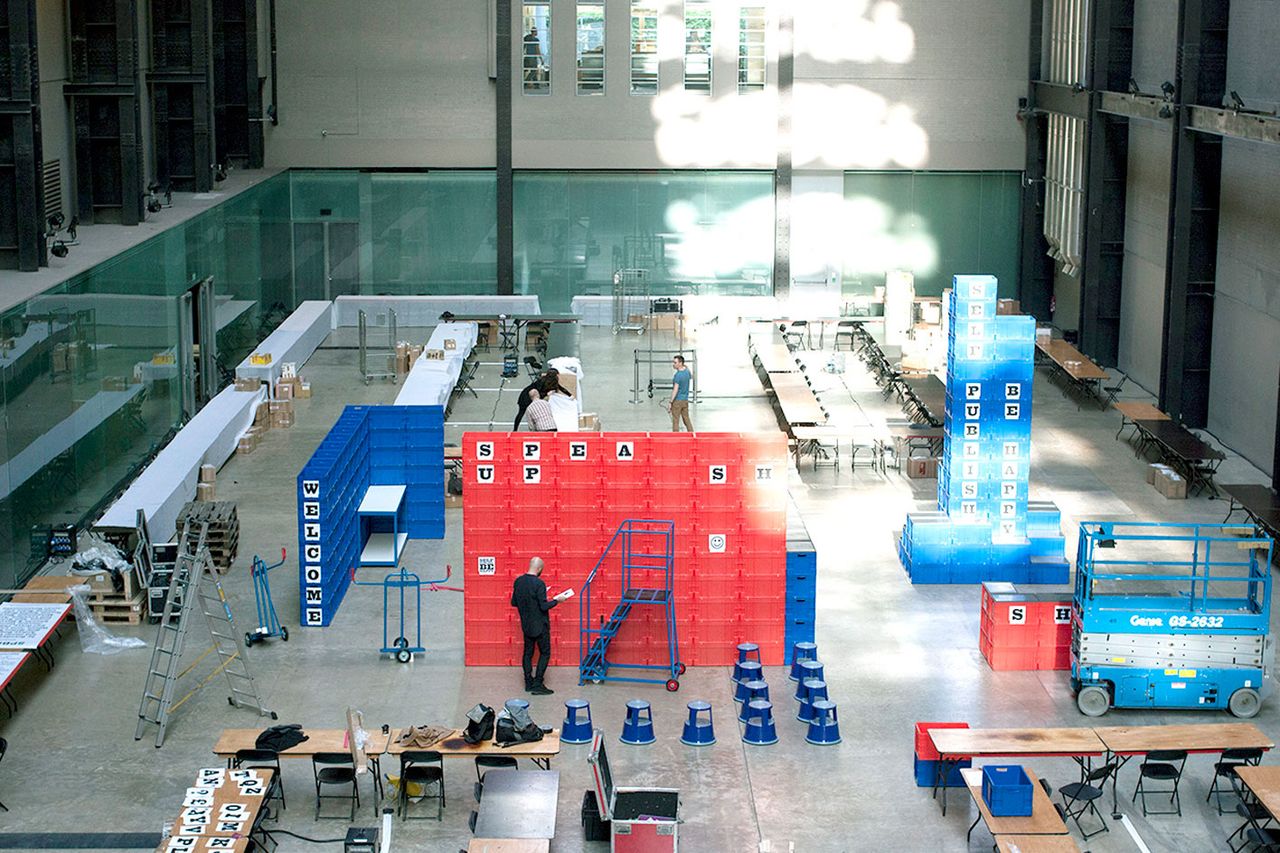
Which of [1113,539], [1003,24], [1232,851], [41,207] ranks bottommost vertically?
[1232,851]

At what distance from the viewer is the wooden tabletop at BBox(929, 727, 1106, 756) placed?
15.9 m

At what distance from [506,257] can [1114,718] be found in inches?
1028

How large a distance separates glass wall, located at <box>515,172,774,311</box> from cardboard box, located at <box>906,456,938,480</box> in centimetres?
1492

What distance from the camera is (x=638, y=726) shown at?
17531 millimetres

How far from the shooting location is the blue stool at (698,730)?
17516 millimetres

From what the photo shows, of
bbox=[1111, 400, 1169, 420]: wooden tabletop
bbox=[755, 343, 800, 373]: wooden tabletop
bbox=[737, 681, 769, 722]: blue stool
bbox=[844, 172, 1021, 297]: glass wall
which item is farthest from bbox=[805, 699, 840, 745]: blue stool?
bbox=[844, 172, 1021, 297]: glass wall

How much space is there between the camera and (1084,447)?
97.3ft

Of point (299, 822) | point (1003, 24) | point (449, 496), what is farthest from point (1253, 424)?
point (299, 822)

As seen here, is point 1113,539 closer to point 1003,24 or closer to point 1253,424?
point 1253,424

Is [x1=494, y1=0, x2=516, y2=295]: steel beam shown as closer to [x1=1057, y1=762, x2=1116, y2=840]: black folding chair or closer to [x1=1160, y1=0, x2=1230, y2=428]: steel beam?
[x1=1160, y1=0, x2=1230, y2=428]: steel beam

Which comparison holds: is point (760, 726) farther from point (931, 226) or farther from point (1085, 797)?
point (931, 226)

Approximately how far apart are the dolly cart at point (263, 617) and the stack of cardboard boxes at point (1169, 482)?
44.9 ft

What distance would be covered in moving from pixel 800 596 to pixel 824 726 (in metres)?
2.53

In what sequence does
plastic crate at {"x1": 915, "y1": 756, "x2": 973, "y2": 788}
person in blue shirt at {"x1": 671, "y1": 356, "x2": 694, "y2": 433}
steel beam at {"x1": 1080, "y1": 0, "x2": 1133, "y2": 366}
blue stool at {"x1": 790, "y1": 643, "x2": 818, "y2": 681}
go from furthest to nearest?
steel beam at {"x1": 1080, "y1": 0, "x2": 1133, "y2": 366}
person in blue shirt at {"x1": 671, "y1": 356, "x2": 694, "y2": 433}
blue stool at {"x1": 790, "y1": 643, "x2": 818, "y2": 681}
plastic crate at {"x1": 915, "y1": 756, "x2": 973, "y2": 788}
